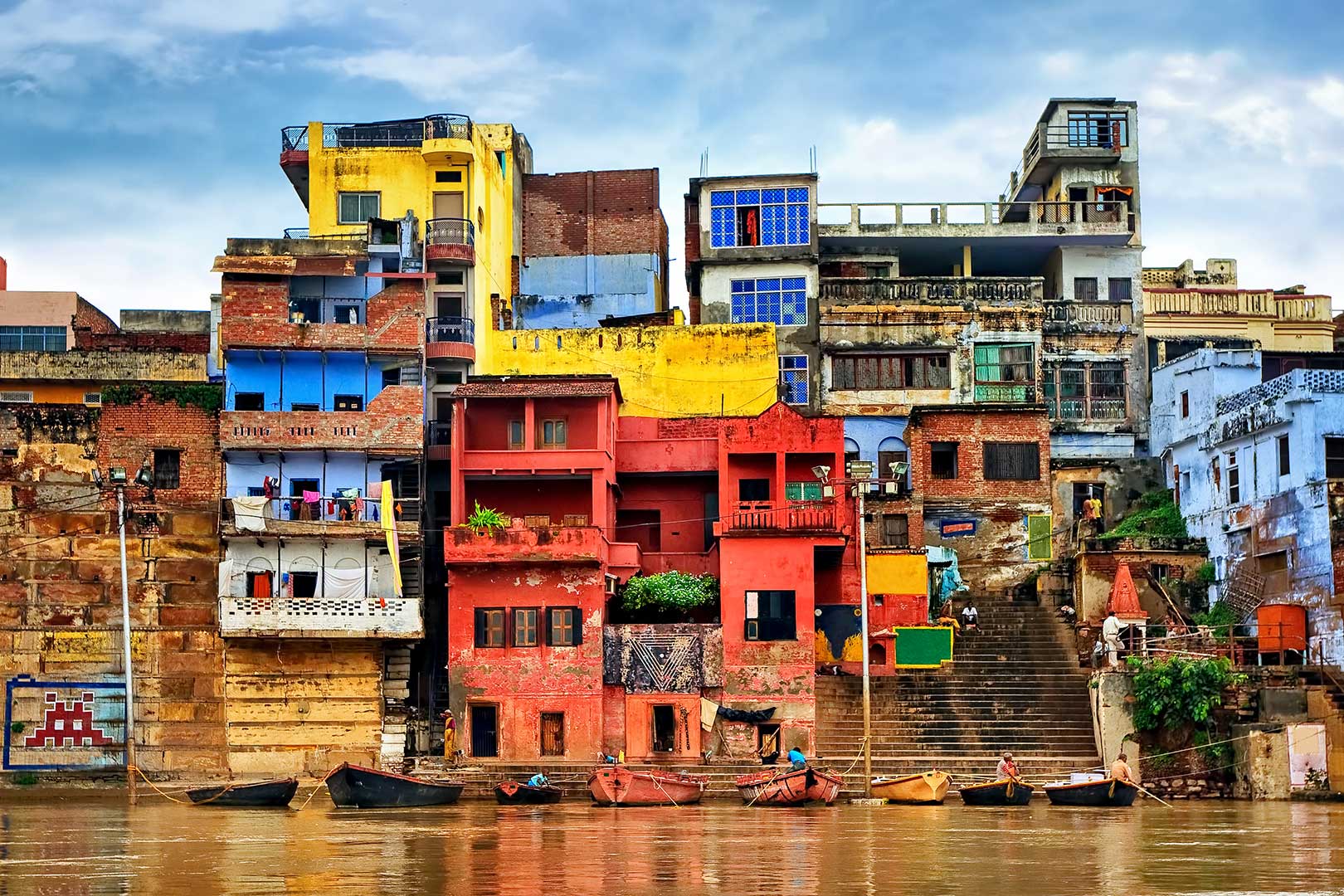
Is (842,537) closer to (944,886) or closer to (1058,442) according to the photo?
(1058,442)

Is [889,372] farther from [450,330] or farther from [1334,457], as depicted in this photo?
[1334,457]

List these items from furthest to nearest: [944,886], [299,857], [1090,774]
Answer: [1090,774]
[299,857]
[944,886]

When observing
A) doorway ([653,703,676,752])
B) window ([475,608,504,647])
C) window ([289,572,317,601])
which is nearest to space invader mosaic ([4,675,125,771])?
window ([289,572,317,601])

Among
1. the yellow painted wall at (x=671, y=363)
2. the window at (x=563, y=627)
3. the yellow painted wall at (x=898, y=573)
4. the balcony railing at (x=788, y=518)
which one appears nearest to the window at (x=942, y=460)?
the yellow painted wall at (x=898, y=573)

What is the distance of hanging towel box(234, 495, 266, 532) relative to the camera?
49.2 m

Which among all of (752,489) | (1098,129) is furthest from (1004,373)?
(752,489)

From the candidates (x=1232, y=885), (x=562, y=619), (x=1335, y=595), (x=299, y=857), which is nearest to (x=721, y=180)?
(x=562, y=619)

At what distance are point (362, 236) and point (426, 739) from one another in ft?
48.6

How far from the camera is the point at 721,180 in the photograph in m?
59.1

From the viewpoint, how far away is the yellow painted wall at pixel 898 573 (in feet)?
164

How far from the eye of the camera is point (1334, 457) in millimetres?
46562

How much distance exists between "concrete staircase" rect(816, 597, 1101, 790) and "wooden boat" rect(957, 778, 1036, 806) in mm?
3417

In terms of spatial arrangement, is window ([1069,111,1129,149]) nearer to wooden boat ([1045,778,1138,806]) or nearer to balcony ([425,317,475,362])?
balcony ([425,317,475,362])

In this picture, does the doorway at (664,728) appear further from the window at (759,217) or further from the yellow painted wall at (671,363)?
the window at (759,217)
